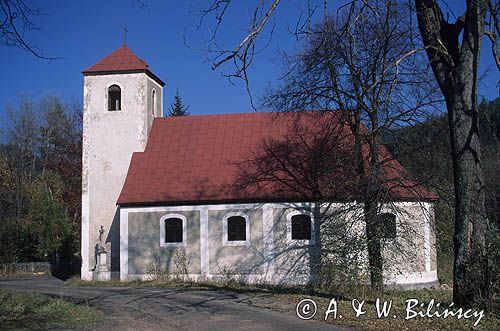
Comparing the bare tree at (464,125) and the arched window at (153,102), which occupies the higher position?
the arched window at (153,102)

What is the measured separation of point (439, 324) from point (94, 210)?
1851 cm

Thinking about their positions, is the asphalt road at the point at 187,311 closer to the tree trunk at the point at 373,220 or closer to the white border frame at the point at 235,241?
the white border frame at the point at 235,241

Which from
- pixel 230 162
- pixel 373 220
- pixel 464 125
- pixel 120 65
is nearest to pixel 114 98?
pixel 120 65

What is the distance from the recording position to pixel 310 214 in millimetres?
21344

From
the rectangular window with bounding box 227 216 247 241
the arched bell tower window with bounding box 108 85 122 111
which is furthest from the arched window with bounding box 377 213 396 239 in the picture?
the arched bell tower window with bounding box 108 85 122 111

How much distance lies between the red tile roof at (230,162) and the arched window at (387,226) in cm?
245

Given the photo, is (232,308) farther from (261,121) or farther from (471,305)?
(261,121)

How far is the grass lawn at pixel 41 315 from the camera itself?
1001 centimetres

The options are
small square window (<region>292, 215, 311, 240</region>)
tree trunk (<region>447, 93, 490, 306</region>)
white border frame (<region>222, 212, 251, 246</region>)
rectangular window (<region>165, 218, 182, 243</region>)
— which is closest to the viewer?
tree trunk (<region>447, 93, 490, 306</region>)

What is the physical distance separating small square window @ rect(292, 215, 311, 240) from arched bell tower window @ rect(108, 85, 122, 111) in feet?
34.9

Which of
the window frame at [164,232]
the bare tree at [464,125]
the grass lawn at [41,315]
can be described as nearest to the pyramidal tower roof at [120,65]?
the window frame at [164,232]

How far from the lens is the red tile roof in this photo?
21498mm

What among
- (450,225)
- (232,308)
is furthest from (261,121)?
(232,308)

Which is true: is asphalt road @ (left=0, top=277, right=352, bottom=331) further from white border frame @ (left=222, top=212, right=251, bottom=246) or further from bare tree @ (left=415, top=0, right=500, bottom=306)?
white border frame @ (left=222, top=212, right=251, bottom=246)
